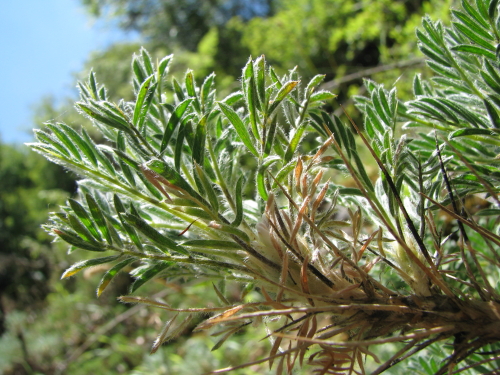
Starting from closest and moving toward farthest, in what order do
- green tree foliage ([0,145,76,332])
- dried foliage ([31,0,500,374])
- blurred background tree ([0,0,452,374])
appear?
dried foliage ([31,0,500,374]), blurred background tree ([0,0,452,374]), green tree foliage ([0,145,76,332])

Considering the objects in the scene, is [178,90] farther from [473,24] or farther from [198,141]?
[473,24]

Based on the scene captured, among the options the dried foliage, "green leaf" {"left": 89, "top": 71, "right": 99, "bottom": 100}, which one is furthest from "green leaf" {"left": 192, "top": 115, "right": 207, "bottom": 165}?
"green leaf" {"left": 89, "top": 71, "right": 99, "bottom": 100}

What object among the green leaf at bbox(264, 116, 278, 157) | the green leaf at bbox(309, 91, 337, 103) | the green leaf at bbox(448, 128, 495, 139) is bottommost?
the green leaf at bbox(448, 128, 495, 139)

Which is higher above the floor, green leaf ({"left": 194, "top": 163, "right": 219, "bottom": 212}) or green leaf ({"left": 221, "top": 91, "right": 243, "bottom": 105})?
green leaf ({"left": 221, "top": 91, "right": 243, "bottom": 105})

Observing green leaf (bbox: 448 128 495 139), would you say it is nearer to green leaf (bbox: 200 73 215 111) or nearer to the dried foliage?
the dried foliage

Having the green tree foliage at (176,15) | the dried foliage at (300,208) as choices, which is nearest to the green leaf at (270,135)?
the dried foliage at (300,208)

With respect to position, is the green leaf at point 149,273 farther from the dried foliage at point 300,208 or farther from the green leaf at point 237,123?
the green leaf at point 237,123

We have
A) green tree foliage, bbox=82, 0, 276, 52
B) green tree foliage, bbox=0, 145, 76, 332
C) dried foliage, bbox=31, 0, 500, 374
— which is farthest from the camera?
green tree foliage, bbox=82, 0, 276, 52
